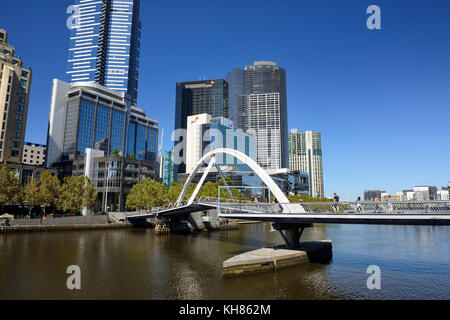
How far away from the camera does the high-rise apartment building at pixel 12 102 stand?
80.5 meters

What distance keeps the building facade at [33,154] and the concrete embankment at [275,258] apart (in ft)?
491

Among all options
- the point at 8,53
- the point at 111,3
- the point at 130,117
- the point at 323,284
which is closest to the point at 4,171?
the point at 8,53

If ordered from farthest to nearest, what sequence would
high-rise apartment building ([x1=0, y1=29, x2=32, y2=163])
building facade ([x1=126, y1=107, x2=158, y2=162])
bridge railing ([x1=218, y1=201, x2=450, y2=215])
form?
building facade ([x1=126, y1=107, x2=158, y2=162])
high-rise apartment building ([x1=0, y1=29, x2=32, y2=163])
bridge railing ([x1=218, y1=201, x2=450, y2=215])

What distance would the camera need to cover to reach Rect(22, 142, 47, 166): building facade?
14459 centimetres

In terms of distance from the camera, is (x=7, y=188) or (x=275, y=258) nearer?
(x=275, y=258)

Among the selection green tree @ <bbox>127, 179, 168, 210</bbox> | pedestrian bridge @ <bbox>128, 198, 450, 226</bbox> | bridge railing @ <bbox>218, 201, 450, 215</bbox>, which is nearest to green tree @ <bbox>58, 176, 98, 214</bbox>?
green tree @ <bbox>127, 179, 168, 210</bbox>

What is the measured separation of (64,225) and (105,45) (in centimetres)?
15101

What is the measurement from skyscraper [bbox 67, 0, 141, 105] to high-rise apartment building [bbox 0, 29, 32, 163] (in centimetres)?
8357

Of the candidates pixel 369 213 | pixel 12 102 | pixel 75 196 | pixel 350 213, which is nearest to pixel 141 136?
pixel 12 102

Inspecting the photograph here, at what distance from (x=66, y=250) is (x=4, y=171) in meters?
32.4

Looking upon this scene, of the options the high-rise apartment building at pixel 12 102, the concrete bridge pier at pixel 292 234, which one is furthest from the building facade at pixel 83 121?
the concrete bridge pier at pixel 292 234

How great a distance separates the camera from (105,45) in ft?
591

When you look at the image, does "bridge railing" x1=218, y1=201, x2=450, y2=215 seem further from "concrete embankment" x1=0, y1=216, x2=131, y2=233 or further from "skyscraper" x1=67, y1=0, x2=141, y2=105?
"skyscraper" x1=67, y1=0, x2=141, y2=105

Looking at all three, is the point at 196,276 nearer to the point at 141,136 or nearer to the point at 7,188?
the point at 7,188
